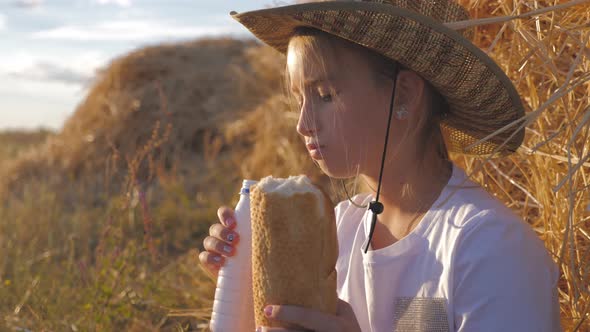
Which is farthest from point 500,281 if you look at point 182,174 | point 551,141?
point 182,174

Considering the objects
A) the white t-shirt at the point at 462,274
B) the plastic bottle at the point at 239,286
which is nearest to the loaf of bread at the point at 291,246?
the plastic bottle at the point at 239,286

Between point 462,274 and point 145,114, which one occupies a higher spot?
point 462,274

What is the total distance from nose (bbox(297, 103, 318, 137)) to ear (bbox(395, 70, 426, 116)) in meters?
0.24

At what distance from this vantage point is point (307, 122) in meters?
1.64

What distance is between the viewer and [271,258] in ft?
4.83

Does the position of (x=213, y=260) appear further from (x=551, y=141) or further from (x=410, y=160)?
(x=551, y=141)

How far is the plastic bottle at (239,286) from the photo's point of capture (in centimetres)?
163

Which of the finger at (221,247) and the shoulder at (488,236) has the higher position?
the shoulder at (488,236)

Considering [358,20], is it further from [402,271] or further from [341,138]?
[402,271]

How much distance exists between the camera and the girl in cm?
152

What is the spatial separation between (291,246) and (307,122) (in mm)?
328

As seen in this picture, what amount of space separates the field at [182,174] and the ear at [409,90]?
0.67ft

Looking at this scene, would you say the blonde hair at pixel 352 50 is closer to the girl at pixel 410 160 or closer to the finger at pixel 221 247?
the girl at pixel 410 160

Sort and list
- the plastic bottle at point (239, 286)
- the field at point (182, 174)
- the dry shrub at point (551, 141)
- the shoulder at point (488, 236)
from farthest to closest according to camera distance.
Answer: the field at point (182, 174) < the dry shrub at point (551, 141) < the plastic bottle at point (239, 286) < the shoulder at point (488, 236)
